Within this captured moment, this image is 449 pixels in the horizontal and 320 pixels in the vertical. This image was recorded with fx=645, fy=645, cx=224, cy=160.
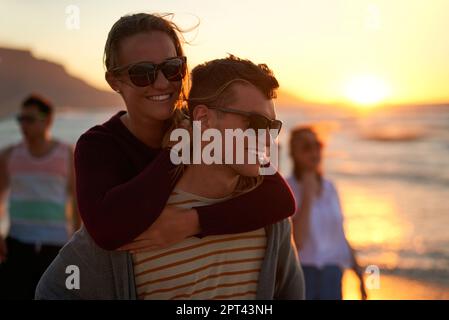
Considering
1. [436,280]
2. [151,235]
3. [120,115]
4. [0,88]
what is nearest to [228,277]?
[151,235]

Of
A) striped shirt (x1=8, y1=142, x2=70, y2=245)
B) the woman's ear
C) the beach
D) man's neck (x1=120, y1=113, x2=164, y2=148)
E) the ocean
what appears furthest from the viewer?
the ocean

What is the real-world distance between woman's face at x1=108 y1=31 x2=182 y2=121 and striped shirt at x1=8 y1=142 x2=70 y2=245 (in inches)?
139

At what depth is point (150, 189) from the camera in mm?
1991

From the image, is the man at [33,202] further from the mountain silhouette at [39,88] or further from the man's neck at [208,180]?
the mountain silhouette at [39,88]

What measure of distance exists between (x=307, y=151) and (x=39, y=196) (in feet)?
7.82

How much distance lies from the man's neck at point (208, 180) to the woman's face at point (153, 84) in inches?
12.1

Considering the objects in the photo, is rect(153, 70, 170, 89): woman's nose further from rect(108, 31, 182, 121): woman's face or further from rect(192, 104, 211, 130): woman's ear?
rect(192, 104, 211, 130): woman's ear

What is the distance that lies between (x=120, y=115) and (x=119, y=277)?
750 mm

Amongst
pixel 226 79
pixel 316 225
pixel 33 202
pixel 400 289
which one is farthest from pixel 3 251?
pixel 400 289

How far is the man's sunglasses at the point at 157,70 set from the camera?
2240 millimetres

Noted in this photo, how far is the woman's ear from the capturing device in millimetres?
2051

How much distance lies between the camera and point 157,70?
7.36 feet

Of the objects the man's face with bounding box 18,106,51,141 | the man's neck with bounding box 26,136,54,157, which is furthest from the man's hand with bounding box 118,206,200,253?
the man's face with bounding box 18,106,51,141

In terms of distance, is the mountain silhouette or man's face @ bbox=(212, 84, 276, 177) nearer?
man's face @ bbox=(212, 84, 276, 177)
